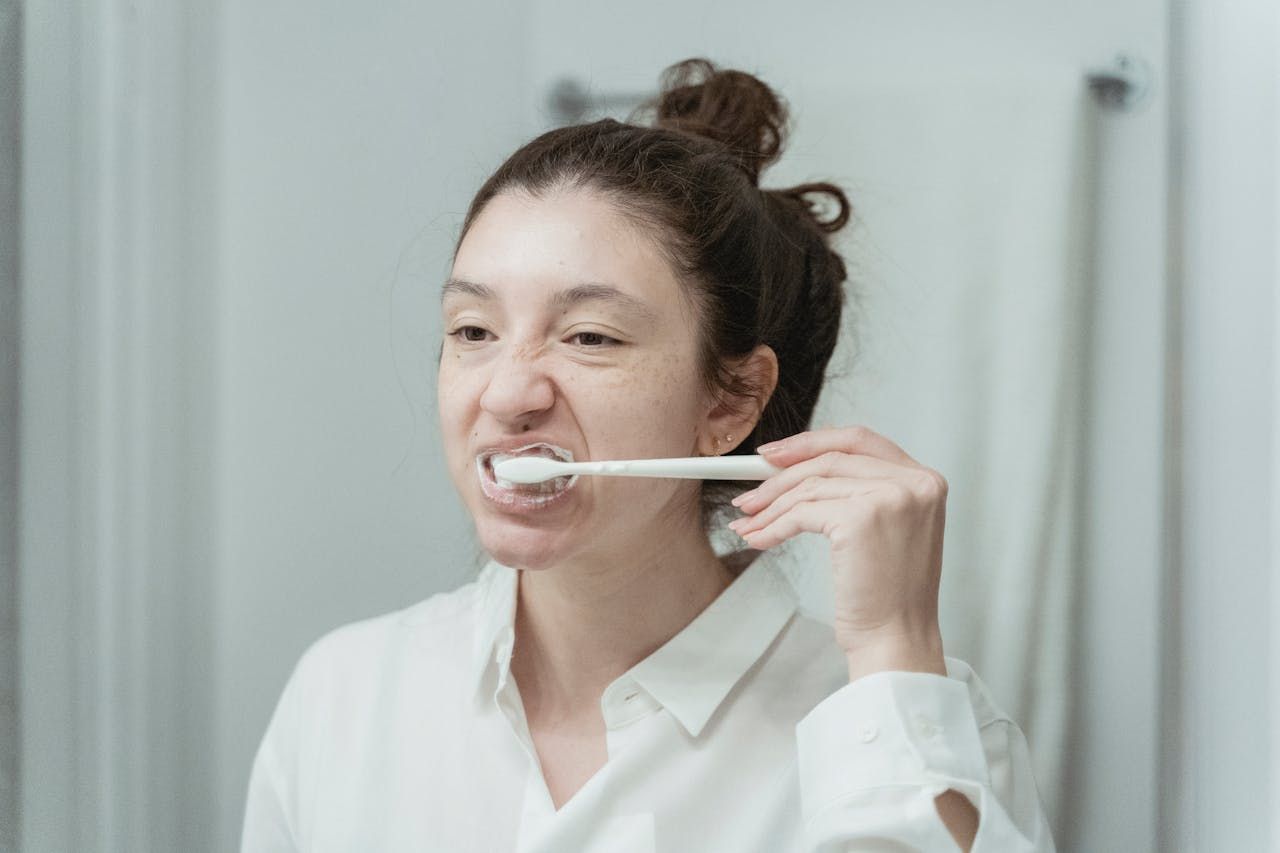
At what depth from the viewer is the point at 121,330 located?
0.72 meters

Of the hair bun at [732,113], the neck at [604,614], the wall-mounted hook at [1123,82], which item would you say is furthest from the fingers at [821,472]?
the wall-mounted hook at [1123,82]

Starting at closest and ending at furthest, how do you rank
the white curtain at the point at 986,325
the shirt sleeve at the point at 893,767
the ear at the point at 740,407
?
the shirt sleeve at the point at 893,767 < the ear at the point at 740,407 < the white curtain at the point at 986,325

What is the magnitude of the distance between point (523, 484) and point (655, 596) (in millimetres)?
136

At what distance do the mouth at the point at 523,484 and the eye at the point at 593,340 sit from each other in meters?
0.06

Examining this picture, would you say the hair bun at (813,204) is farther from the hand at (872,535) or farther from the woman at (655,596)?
the hand at (872,535)

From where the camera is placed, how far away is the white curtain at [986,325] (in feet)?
2.65

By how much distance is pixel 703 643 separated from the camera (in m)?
0.70

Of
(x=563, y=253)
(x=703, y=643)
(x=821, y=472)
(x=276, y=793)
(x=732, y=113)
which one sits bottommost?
(x=276, y=793)

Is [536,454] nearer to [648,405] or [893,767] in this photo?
[648,405]

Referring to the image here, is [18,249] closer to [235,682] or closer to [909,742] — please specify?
[235,682]

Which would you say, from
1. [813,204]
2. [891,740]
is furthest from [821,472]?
[813,204]

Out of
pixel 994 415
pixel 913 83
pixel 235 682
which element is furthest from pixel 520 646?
pixel 913 83

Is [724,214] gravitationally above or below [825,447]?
above

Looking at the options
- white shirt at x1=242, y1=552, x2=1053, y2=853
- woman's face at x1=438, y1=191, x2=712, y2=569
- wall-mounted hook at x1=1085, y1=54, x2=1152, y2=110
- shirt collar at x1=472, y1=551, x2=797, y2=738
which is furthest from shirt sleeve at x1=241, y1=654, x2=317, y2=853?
wall-mounted hook at x1=1085, y1=54, x2=1152, y2=110
